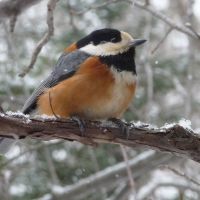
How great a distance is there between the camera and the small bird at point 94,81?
A: 347 cm

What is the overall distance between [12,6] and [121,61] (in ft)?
3.95

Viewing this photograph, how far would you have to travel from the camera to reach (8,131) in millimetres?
2893

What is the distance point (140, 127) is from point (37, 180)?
8.27ft

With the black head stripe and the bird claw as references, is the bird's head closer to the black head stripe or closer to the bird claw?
the black head stripe

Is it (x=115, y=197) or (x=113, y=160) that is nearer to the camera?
(x=115, y=197)

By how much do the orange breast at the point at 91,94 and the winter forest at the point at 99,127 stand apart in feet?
0.79

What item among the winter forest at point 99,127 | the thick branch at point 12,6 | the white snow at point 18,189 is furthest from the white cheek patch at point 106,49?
the white snow at point 18,189

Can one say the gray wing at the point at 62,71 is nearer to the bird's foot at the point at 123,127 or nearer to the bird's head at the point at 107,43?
the bird's head at the point at 107,43

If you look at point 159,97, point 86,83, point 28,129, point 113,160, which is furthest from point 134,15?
point 28,129

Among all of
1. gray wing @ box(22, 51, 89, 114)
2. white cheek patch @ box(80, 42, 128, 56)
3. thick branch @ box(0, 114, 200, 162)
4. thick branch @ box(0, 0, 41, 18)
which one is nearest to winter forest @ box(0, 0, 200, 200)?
thick branch @ box(0, 114, 200, 162)

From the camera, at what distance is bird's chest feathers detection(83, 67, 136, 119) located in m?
3.47

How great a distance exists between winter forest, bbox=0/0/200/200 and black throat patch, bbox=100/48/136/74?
1.04 ft

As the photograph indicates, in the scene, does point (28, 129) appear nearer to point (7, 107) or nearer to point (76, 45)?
point (76, 45)

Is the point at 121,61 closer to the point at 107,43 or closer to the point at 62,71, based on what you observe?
the point at 107,43
